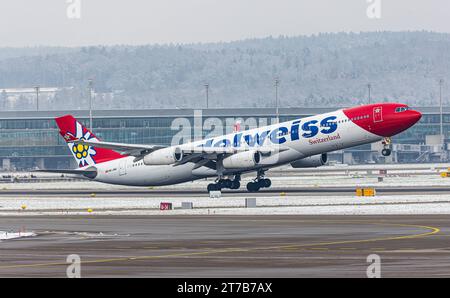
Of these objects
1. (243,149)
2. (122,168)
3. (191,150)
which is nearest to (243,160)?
(243,149)

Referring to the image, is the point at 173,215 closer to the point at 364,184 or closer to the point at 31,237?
the point at 31,237

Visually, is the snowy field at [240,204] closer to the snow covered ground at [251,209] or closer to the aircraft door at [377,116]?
the snow covered ground at [251,209]

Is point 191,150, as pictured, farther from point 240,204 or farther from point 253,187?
point 240,204

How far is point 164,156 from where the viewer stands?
285 ft

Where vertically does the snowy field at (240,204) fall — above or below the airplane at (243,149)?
below

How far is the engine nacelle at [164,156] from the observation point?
87000mm

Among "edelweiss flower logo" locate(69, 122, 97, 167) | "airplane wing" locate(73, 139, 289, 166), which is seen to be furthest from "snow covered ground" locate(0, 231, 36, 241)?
"edelweiss flower logo" locate(69, 122, 97, 167)

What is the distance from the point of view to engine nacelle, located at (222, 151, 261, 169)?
285 feet

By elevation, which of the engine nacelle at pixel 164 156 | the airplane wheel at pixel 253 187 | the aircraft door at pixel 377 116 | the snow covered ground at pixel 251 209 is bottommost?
the snow covered ground at pixel 251 209

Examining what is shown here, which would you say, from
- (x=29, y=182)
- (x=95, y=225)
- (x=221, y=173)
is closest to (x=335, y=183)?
(x=221, y=173)

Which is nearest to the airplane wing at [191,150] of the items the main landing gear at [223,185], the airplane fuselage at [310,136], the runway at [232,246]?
the airplane fuselage at [310,136]

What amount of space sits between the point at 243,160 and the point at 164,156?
6.59 meters

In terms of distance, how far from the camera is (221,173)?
90.1 m
